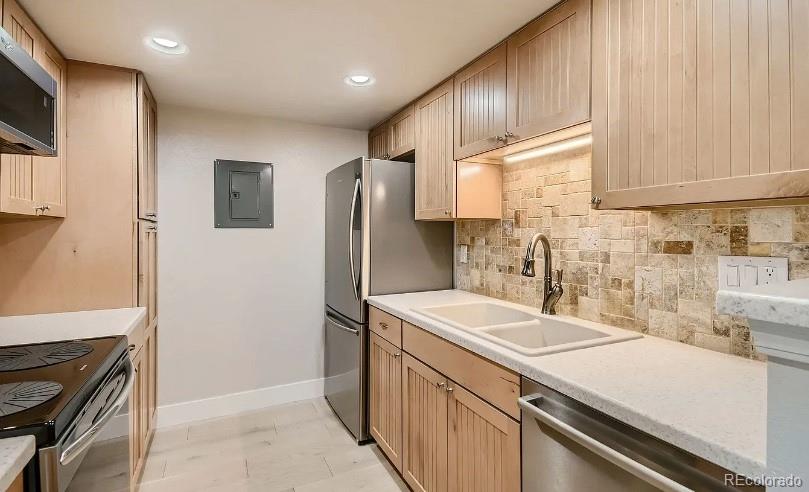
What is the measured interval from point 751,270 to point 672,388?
532 mm

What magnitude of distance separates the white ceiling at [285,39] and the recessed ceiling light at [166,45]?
3 cm

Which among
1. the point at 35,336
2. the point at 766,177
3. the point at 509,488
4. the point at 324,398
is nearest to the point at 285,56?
the point at 35,336

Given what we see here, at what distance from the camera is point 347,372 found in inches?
105

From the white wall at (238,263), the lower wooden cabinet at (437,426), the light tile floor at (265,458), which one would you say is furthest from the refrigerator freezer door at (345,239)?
the light tile floor at (265,458)

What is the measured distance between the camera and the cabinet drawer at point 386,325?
6.91ft

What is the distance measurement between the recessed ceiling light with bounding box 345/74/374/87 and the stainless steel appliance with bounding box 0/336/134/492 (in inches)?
67.7

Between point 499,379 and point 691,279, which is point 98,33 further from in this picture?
point 691,279

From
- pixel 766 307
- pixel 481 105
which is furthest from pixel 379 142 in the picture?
pixel 766 307

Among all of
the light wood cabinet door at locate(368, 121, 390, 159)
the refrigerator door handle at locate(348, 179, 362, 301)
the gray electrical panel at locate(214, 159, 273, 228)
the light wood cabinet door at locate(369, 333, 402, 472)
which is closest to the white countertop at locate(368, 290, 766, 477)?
the light wood cabinet door at locate(369, 333, 402, 472)

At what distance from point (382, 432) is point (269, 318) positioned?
1.31 metres

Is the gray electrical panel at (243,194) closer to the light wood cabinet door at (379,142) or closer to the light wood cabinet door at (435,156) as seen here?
the light wood cabinet door at (379,142)

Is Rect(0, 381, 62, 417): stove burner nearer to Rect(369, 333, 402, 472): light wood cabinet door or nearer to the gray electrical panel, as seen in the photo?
Rect(369, 333, 402, 472): light wood cabinet door

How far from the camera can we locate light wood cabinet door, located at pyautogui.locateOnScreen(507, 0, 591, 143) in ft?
4.74

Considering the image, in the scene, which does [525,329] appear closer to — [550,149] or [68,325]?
[550,149]
